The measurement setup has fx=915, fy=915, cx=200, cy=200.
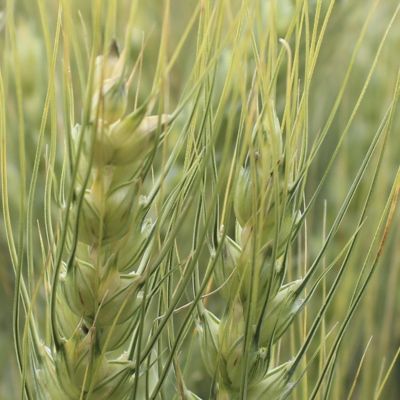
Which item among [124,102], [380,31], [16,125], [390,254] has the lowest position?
[390,254]

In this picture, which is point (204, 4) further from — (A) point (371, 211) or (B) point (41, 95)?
(A) point (371, 211)

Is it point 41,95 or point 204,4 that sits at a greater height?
point 204,4

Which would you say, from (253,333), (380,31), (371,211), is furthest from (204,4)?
(380,31)

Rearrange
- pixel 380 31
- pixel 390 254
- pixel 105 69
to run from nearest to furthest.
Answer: pixel 105 69 < pixel 390 254 < pixel 380 31

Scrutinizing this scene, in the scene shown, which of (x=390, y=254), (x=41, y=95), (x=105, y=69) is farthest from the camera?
(x=390, y=254)

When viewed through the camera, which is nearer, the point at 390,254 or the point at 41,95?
the point at 41,95

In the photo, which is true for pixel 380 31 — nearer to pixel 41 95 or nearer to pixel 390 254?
pixel 390 254

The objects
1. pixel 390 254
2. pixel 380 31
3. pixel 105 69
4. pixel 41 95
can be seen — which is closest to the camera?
pixel 105 69

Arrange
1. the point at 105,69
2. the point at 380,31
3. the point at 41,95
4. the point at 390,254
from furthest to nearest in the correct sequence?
the point at 380,31 → the point at 390,254 → the point at 41,95 → the point at 105,69

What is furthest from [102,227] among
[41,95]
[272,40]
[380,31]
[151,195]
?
[380,31]
